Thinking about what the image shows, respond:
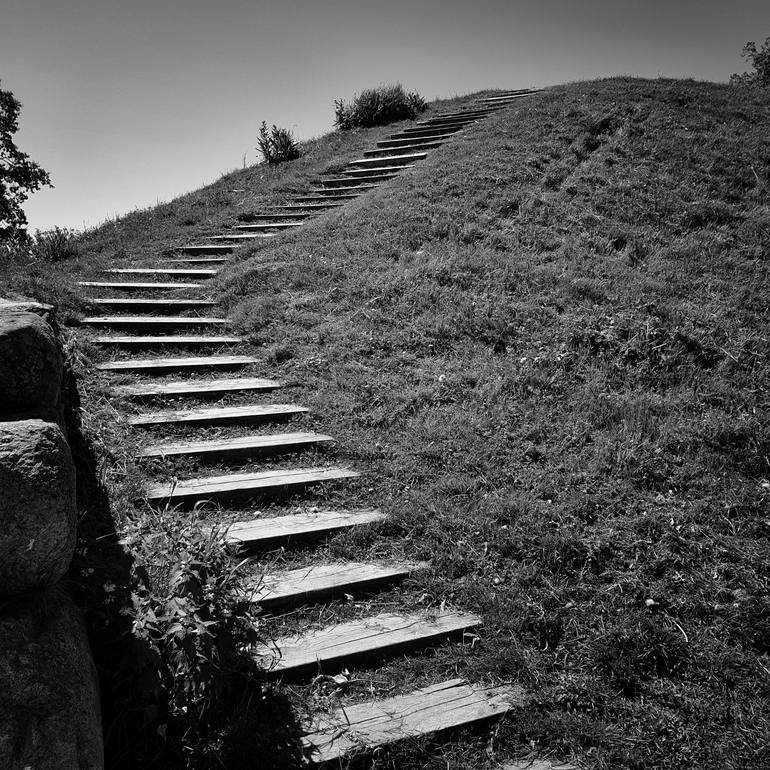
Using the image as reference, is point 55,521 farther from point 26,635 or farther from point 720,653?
point 720,653

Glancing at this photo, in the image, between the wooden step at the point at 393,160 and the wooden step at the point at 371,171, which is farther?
the wooden step at the point at 393,160

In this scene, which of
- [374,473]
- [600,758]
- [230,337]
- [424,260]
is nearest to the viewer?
[600,758]

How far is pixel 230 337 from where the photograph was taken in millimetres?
6402

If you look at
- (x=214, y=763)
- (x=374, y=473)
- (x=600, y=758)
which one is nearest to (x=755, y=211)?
(x=374, y=473)

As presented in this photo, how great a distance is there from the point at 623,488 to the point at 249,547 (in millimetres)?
2644

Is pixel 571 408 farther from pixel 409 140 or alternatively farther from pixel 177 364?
pixel 409 140

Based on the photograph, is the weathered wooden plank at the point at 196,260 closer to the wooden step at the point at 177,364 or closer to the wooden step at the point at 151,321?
the wooden step at the point at 151,321

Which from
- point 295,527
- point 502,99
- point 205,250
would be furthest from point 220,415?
point 502,99

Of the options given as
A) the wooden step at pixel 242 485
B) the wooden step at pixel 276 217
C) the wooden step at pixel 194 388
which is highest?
the wooden step at pixel 276 217

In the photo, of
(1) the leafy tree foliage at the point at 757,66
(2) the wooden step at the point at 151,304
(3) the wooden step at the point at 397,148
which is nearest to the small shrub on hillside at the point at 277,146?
(3) the wooden step at the point at 397,148

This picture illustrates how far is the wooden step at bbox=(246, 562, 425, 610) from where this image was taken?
3.24 m

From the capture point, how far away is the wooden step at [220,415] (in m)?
4.66

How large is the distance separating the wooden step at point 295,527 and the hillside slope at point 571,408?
0.16m

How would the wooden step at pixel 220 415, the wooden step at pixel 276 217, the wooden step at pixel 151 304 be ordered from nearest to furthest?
1. the wooden step at pixel 220 415
2. the wooden step at pixel 151 304
3. the wooden step at pixel 276 217
